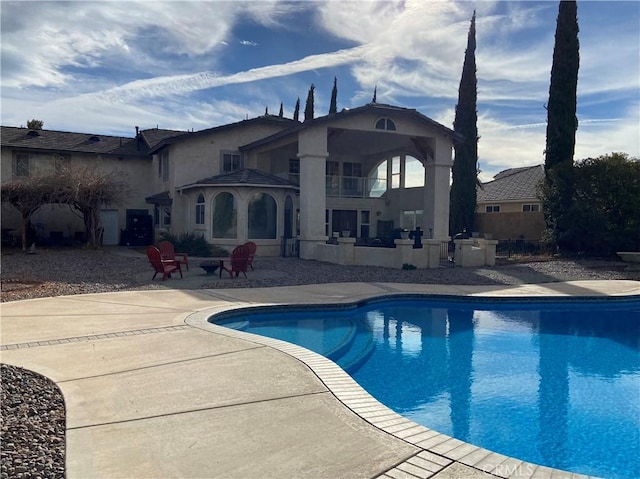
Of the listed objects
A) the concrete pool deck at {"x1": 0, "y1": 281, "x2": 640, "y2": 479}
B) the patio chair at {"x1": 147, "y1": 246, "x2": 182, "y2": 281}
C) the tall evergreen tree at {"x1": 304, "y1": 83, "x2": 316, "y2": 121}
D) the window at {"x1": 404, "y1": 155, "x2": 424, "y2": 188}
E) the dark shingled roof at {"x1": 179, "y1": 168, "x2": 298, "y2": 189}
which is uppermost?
the tall evergreen tree at {"x1": 304, "y1": 83, "x2": 316, "y2": 121}

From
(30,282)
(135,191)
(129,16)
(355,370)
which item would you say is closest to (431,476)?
(355,370)

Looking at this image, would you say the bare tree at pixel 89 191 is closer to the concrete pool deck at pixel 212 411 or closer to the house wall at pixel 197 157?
the house wall at pixel 197 157

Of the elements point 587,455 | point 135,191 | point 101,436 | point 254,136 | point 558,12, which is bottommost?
point 587,455

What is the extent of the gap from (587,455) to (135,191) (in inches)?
1160

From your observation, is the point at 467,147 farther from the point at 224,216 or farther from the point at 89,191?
the point at 89,191

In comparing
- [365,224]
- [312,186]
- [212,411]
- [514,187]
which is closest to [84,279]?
[312,186]

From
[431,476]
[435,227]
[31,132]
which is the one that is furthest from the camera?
[31,132]

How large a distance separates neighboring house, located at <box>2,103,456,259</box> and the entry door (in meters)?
0.12

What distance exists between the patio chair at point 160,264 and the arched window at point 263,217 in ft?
25.7

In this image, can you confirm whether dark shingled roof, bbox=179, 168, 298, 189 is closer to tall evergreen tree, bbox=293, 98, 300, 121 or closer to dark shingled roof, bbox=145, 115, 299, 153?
dark shingled roof, bbox=145, 115, 299, 153

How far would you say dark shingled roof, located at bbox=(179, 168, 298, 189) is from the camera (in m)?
23.4

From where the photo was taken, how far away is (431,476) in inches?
147

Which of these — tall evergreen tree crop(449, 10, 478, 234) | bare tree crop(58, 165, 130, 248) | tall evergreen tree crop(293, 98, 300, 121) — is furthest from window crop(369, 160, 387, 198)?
tall evergreen tree crop(293, 98, 300, 121)

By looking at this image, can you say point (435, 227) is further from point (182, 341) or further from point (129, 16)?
point (182, 341)
